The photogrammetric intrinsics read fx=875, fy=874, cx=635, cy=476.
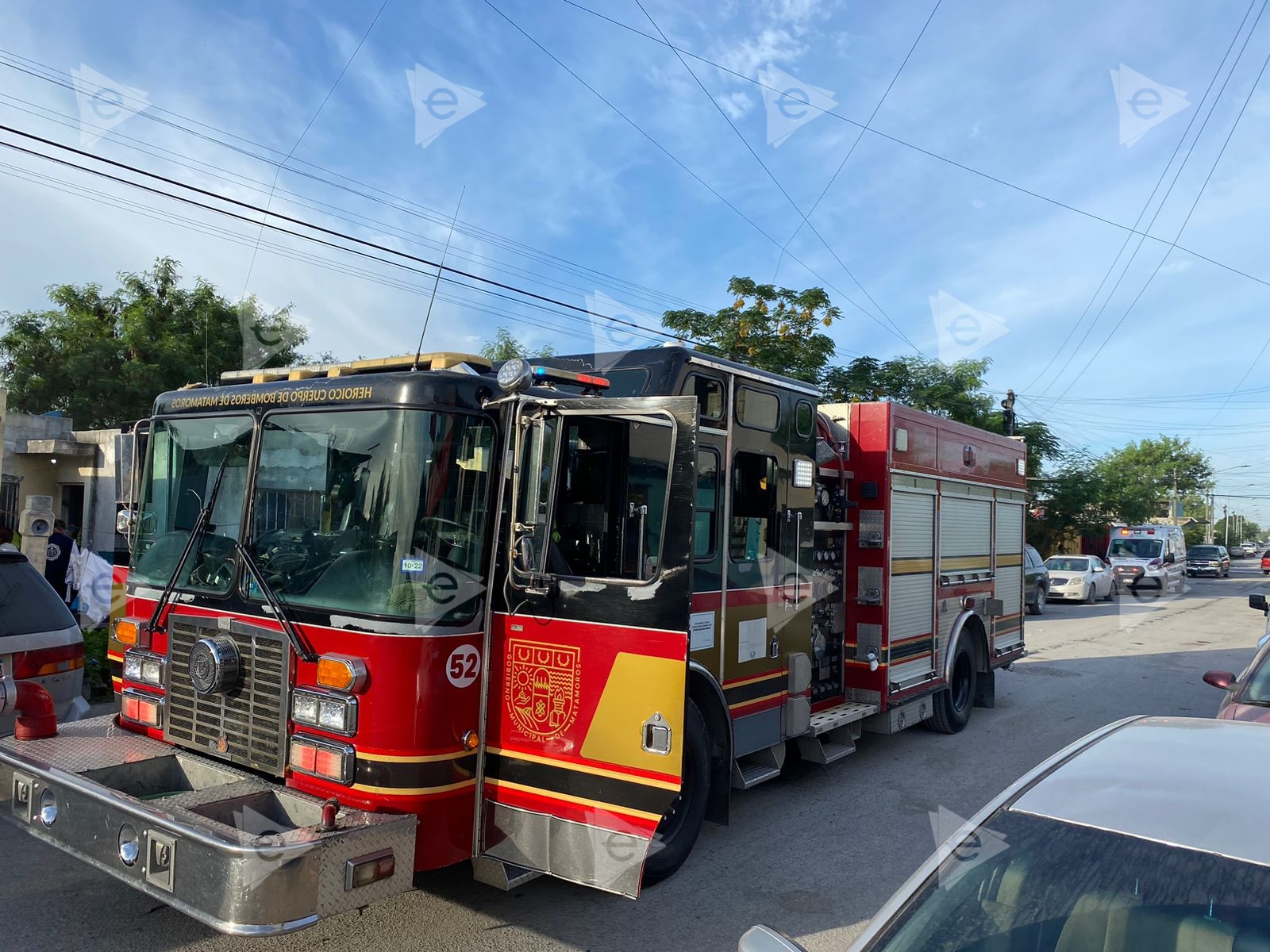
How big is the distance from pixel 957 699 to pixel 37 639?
7742 mm

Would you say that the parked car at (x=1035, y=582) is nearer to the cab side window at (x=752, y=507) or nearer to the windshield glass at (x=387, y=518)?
the cab side window at (x=752, y=507)

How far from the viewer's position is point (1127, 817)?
2014mm

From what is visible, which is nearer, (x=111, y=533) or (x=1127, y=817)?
(x=1127, y=817)

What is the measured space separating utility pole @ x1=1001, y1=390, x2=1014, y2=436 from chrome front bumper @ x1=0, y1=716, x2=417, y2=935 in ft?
79.0

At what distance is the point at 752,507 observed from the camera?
218 inches

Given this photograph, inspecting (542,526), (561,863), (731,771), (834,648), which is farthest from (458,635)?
(834,648)

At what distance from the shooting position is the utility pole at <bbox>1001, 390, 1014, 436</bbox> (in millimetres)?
24750

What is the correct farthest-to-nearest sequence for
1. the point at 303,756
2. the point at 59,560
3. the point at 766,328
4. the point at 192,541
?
1. the point at 766,328
2. the point at 59,560
3. the point at 192,541
4. the point at 303,756

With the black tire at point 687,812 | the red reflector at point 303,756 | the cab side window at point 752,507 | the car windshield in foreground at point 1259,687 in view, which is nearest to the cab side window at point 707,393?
the cab side window at point 752,507

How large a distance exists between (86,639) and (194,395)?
5292 millimetres

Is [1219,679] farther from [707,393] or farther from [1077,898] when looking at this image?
[1077,898]

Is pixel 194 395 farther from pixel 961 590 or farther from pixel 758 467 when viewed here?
pixel 961 590

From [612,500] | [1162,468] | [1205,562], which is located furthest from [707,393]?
[1162,468]

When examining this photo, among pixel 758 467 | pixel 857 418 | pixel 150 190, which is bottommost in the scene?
pixel 758 467
